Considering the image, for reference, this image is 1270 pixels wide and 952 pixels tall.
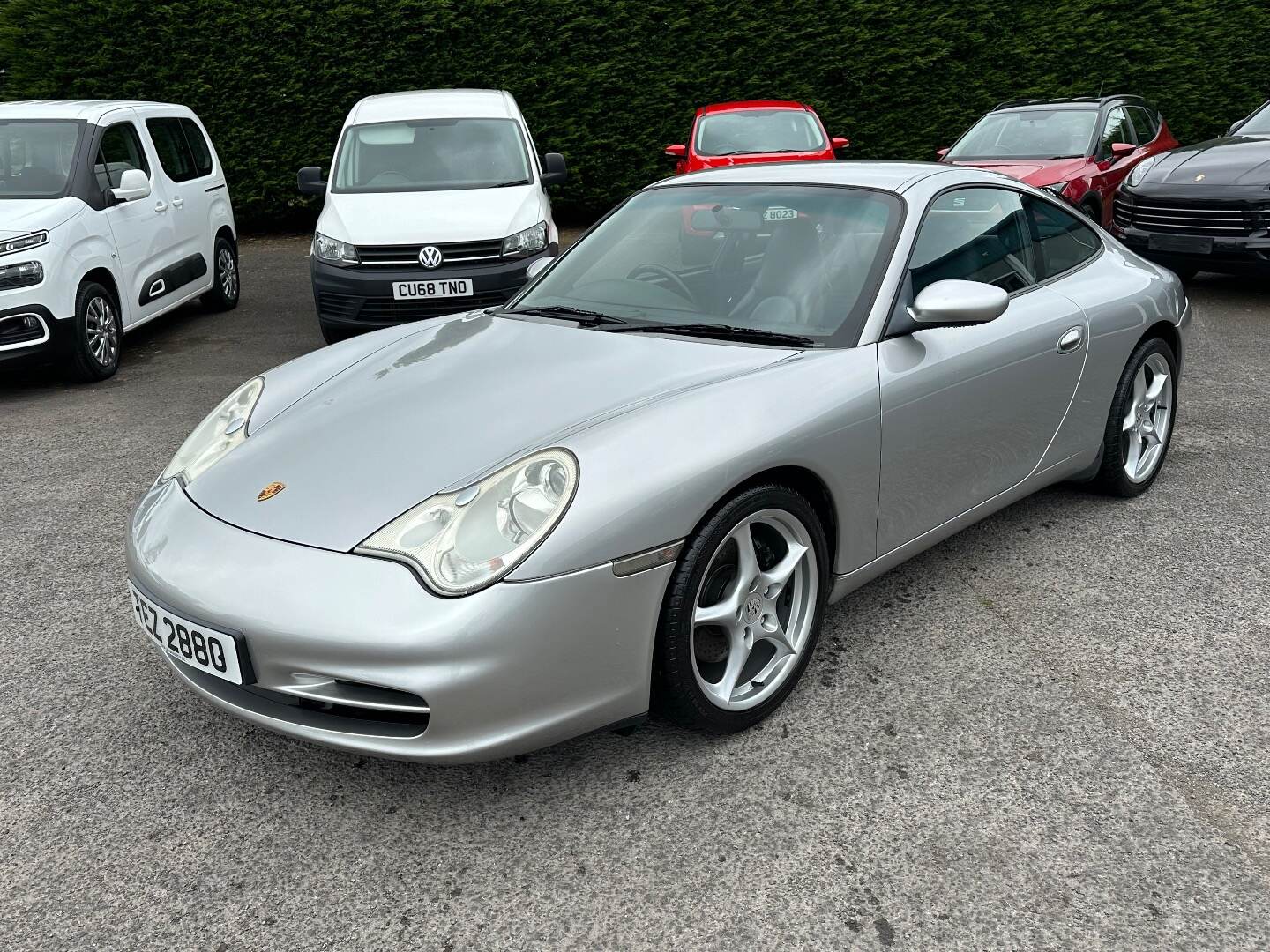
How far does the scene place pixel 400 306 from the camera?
700 centimetres

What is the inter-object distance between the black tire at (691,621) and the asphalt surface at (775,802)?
0.10 m

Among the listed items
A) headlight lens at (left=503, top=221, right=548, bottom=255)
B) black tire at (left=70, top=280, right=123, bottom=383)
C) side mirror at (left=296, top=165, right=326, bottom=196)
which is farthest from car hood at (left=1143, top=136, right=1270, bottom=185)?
black tire at (left=70, top=280, right=123, bottom=383)

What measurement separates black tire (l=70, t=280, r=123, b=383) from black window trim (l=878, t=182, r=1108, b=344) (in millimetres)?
5379

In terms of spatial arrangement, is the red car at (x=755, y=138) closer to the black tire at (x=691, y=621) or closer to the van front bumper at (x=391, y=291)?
the van front bumper at (x=391, y=291)

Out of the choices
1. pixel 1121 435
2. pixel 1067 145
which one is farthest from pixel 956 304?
pixel 1067 145

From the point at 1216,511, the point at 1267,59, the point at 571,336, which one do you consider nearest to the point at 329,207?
the point at 571,336

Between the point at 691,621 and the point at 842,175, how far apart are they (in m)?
1.77

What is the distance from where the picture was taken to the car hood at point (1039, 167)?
8.85 m

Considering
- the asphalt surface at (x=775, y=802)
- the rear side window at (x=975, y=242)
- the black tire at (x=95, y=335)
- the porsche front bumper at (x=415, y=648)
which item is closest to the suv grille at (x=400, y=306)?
the black tire at (x=95, y=335)

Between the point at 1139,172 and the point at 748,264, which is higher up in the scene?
the point at 748,264

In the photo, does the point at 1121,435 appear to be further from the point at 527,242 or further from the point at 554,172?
the point at 554,172

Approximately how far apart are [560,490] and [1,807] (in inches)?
60.1

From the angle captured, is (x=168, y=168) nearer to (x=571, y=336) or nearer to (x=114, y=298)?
(x=114, y=298)

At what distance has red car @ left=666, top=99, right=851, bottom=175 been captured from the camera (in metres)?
10.5
